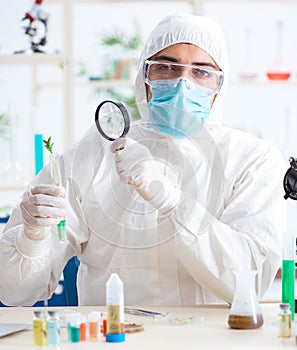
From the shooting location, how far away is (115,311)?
166cm

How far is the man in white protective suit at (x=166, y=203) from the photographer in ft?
6.77

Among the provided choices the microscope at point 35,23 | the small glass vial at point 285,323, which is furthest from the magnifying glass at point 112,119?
the microscope at point 35,23

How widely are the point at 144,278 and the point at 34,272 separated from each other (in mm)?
294

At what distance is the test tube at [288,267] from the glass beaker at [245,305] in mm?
115

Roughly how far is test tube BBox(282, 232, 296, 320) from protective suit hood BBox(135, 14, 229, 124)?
575mm

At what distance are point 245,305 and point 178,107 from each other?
Result: 641 mm

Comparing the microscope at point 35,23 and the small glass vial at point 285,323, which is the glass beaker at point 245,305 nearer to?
the small glass vial at point 285,323

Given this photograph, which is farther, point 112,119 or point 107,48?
point 107,48

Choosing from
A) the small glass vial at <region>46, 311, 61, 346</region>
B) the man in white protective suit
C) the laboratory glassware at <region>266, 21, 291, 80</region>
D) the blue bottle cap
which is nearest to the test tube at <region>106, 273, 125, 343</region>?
the blue bottle cap

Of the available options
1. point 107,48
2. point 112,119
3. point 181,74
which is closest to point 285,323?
point 112,119

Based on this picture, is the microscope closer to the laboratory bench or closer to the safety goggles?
the safety goggles

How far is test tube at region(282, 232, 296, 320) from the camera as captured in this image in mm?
1857

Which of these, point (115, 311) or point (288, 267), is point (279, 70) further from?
point (115, 311)

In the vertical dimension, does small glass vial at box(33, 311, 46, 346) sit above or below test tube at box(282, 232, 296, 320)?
below
